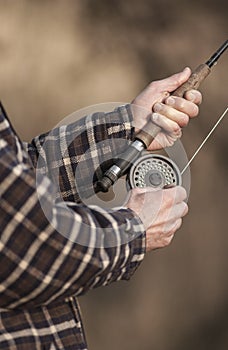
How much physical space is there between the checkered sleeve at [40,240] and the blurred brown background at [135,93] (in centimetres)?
152

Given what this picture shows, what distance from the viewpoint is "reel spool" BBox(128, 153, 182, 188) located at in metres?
1.26

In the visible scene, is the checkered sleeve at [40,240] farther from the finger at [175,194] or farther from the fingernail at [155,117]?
the fingernail at [155,117]

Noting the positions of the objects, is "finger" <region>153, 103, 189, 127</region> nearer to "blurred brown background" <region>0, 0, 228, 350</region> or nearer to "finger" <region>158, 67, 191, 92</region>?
"finger" <region>158, 67, 191, 92</region>

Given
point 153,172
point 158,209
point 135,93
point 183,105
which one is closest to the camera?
point 158,209

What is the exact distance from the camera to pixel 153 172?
1276mm

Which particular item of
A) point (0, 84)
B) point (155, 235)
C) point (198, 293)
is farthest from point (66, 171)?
point (198, 293)

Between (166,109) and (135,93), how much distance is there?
1.23 metres

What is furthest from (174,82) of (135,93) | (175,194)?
(135,93)

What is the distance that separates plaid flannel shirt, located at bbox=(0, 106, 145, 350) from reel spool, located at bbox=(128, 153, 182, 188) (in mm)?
182

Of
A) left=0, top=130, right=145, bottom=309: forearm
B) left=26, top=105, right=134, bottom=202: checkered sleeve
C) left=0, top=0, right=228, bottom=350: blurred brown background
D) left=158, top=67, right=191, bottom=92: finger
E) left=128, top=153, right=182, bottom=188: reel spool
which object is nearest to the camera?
left=0, top=130, right=145, bottom=309: forearm

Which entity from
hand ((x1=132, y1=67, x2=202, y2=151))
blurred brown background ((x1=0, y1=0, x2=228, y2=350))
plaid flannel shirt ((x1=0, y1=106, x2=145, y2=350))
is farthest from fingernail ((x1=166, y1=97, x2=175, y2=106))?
blurred brown background ((x1=0, y1=0, x2=228, y2=350))

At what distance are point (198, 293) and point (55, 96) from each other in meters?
0.77

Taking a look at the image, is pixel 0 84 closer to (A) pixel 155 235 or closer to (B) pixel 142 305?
(B) pixel 142 305

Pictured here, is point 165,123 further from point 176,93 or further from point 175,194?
point 175,194
